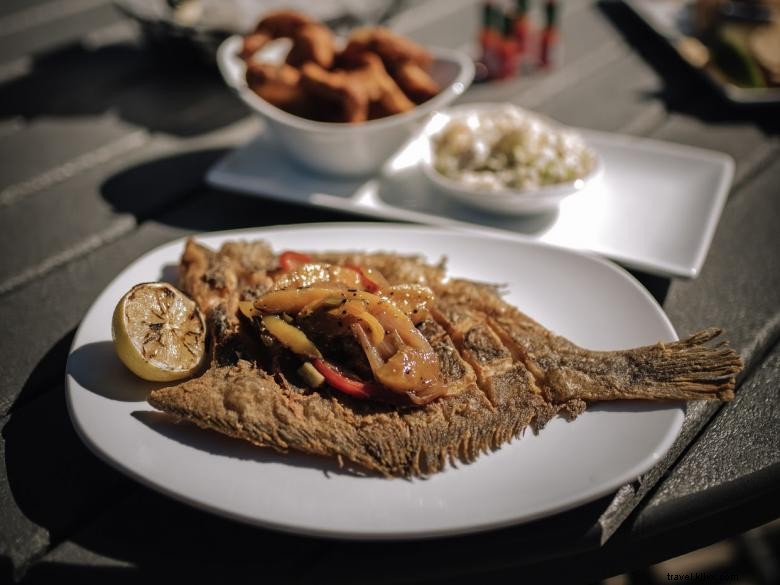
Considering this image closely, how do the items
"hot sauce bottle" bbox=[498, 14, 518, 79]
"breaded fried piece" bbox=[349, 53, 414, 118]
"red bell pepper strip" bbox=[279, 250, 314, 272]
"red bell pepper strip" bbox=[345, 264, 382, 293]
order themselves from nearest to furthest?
"red bell pepper strip" bbox=[345, 264, 382, 293] → "red bell pepper strip" bbox=[279, 250, 314, 272] → "breaded fried piece" bbox=[349, 53, 414, 118] → "hot sauce bottle" bbox=[498, 14, 518, 79]

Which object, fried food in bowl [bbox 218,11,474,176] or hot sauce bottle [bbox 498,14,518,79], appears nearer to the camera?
fried food in bowl [bbox 218,11,474,176]

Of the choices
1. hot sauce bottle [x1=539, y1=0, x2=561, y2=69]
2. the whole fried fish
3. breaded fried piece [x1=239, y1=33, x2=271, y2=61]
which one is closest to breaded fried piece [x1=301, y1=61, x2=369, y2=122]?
breaded fried piece [x1=239, y1=33, x2=271, y2=61]

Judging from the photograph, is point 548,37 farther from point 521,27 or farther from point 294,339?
point 294,339

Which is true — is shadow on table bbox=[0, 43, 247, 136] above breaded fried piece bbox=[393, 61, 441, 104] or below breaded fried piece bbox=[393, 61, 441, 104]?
below

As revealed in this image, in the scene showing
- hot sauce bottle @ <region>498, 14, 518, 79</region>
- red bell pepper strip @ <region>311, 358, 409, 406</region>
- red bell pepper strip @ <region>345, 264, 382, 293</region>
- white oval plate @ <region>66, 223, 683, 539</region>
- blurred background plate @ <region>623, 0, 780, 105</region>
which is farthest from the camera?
hot sauce bottle @ <region>498, 14, 518, 79</region>

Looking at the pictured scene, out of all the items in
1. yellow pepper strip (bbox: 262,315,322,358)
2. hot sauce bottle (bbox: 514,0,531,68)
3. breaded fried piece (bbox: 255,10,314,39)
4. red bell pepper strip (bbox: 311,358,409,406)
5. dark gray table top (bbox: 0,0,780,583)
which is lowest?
dark gray table top (bbox: 0,0,780,583)

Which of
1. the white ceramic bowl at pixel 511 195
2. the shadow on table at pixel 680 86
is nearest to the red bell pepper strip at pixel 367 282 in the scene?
the white ceramic bowl at pixel 511 195

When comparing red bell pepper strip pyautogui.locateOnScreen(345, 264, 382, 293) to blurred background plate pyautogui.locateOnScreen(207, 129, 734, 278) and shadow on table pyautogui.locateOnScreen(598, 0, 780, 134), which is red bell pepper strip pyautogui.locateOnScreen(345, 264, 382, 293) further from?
shadow on table pyautogui.locateOnScreen(598, 0, 780, 134)

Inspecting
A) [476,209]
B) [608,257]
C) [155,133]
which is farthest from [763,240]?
[155,133]
